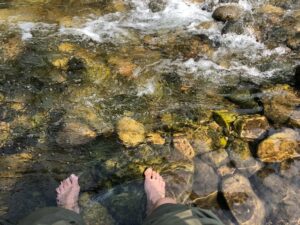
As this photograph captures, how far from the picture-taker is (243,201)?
3387 mm

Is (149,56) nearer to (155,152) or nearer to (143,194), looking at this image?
(155,152)

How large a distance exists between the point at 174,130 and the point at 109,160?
76cm

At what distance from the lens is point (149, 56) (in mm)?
4914

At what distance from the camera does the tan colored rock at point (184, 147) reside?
3.73 metres

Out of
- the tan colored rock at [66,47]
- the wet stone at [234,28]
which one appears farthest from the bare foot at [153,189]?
the wet stone at [234,28]

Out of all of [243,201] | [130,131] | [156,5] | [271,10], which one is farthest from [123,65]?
[271,10]

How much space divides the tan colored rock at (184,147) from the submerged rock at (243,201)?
42 centimetres

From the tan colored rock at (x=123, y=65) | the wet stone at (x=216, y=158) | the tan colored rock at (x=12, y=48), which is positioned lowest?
the wet stone at (x=216, y=158)

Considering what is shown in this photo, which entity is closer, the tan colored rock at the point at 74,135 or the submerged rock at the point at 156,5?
the tan colored rock at the point at 74,135

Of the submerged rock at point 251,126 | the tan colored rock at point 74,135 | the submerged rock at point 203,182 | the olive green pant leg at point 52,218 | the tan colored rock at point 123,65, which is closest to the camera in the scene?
the olive green pant leg at point 52,218

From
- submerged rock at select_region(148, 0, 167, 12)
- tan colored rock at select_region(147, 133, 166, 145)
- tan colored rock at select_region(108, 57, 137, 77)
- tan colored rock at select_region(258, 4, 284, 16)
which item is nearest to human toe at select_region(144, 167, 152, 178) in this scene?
tan colored rock at select_region(147, 133, 166, 145)

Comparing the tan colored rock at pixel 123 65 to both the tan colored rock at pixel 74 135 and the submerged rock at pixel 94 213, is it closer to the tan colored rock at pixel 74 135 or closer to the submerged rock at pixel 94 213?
the tan colored rock at pixel 74 135

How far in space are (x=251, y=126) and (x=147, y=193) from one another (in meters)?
1.34

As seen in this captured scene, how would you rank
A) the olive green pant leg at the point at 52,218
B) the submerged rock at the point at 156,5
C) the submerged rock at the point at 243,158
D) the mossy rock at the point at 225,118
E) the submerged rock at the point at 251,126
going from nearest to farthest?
1. the olive green pant leg at the point at 52,218
2. the submerged rock at the point at 243,158
3. the submerged rock at the point at 251,126
4. the mossy rock at the point at 225,118
5. the submerged rock at the point at 156,5
